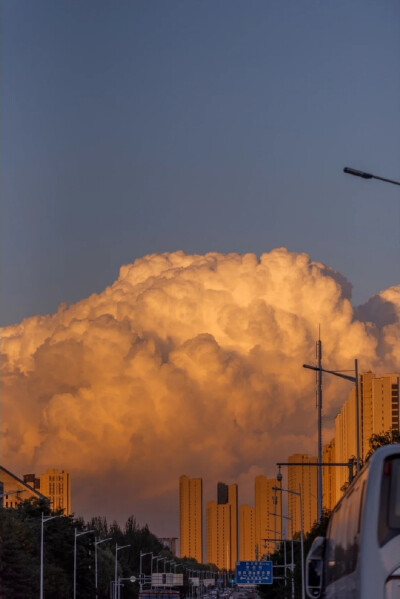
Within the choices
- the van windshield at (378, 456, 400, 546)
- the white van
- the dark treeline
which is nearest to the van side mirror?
the white van

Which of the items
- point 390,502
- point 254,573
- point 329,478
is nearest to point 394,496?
point 390,502

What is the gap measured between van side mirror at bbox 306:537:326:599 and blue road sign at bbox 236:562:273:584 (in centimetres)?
8852

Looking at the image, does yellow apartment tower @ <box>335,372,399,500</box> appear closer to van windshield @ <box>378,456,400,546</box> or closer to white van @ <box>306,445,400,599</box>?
white van @ <box>306,445,400,599</box>

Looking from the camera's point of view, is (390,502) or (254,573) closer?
(390,502)

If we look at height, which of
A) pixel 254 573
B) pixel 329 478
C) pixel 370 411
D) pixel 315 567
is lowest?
pixel 254 573

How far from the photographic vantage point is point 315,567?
21.9 metres

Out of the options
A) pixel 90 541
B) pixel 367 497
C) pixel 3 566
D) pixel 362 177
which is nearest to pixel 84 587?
pixel 90 541

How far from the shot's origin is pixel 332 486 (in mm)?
135500

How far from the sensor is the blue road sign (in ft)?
362

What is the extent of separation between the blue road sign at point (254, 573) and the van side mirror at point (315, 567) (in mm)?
88522

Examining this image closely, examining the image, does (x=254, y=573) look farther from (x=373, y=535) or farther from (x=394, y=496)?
(x=373, y=535)

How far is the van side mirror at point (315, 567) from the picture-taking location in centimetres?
2134

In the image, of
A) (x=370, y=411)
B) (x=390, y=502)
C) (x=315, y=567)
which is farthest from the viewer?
(x=370, y=411)

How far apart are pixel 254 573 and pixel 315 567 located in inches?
3608
